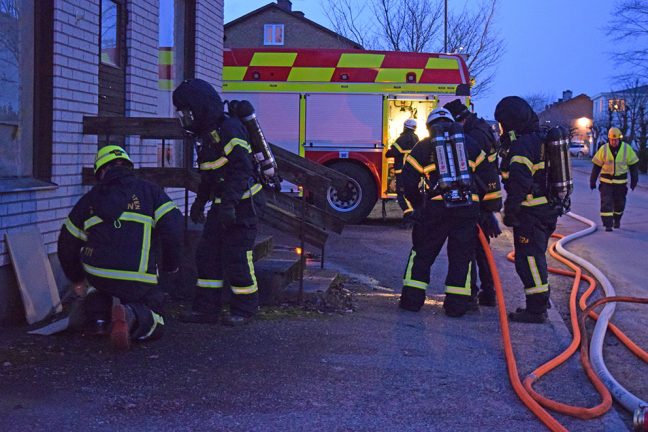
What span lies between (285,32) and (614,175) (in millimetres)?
28593

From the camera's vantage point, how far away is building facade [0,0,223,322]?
240 inches

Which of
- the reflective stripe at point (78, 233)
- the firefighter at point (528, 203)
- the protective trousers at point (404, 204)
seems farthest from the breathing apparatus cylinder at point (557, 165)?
the reflective stripe at point (78, 233)

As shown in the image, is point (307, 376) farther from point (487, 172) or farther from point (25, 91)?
point (25, 91)

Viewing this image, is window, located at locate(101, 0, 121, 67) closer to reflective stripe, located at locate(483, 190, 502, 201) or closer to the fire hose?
reflective stripe, located at locate(483, 190, 502, 201)

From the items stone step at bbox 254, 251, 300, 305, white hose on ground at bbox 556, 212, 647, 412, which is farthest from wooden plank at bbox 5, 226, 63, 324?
white hose on ground at bbox 556, 212, 647, 412

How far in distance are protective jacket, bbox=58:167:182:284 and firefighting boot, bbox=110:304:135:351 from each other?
0.97 feet

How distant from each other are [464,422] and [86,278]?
2.71 meters

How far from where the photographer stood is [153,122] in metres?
6.89

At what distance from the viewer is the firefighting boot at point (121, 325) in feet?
16.9

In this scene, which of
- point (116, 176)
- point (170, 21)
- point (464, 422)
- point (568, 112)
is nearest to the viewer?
point (464, 422)

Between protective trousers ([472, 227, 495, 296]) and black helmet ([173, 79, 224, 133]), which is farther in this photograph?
protective trousers ([472, 227, 495, 296])

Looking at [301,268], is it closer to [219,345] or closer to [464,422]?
[219,345]

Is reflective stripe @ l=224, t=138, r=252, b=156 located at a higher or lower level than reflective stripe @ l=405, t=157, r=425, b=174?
higher

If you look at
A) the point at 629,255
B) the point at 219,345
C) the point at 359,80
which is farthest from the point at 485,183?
the point at 359,80
